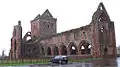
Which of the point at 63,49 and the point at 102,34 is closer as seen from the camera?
the point at 102,34

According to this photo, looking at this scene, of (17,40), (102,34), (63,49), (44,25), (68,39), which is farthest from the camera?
(44,25)

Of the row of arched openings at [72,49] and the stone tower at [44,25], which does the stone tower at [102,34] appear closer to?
the row of arched openings at [72,49]

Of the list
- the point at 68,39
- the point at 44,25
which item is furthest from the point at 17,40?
the point at 68,39

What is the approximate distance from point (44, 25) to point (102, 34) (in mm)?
29492

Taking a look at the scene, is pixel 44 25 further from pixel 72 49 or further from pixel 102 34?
pixel 102 34

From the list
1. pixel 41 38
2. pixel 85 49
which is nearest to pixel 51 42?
pixel 41 38

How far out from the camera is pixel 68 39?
54438 millimetres

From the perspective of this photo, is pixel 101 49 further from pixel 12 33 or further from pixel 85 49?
pixel 12 33

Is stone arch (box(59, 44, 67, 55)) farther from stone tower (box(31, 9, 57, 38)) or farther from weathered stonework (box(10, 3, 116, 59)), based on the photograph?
stone tower (box(31, 9, 57, 38))

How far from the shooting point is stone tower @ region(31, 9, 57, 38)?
73.6 metres

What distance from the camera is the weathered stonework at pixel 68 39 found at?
47.7 m

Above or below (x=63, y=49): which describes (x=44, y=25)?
above

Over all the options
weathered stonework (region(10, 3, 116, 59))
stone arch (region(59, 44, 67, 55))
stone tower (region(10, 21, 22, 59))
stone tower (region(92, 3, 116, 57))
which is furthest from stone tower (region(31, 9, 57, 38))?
stone tower (region(92, 3, 116, 57))

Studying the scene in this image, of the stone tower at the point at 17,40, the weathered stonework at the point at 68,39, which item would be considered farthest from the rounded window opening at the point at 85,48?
the stone tower at the point at 17,40
